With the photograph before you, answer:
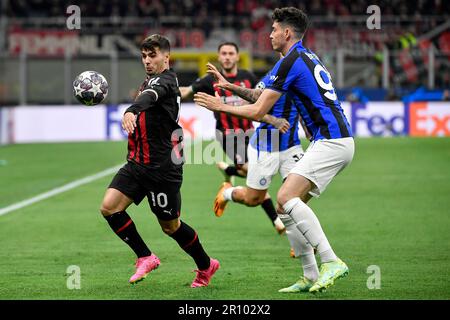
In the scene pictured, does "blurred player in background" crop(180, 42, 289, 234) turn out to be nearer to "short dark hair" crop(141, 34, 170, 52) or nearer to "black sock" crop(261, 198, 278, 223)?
"black sock" crop(261, 198, 278, 223)

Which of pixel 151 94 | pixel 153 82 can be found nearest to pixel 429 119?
pixel 153 82

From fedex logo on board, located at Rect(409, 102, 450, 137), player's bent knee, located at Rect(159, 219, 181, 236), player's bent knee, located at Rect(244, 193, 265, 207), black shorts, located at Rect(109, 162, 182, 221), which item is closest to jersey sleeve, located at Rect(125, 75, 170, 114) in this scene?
black shorts, located at Rect(109, 162, 182, 221)

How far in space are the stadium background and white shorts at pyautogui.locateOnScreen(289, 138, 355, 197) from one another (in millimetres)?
997

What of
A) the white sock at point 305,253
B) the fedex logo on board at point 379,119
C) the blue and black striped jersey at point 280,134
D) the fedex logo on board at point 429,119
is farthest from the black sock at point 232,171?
the fedex logo on board at point 429,119

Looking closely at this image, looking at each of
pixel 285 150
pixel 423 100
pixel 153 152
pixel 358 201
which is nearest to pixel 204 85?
pixel 285 150

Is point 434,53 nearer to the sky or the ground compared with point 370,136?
nearer to the sky

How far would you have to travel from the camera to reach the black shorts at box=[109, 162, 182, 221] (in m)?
7.96

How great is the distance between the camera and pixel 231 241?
425 inches

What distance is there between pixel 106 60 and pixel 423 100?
11669mm

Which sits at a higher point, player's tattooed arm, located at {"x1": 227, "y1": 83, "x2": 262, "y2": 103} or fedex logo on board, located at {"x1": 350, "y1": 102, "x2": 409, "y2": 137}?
player's tattooed arm, located at {"x1": 227, "y1": 83, "x2": 262, "y2": 103}

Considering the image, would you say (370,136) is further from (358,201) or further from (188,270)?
(188,270)

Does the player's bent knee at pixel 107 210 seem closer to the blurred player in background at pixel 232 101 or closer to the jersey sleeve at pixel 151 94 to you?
the jersey sleeve at pixel 151 94

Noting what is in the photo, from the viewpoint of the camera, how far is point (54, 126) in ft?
98.7

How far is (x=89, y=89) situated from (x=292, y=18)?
196 cm
